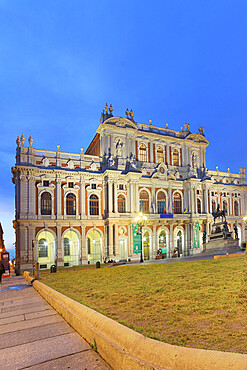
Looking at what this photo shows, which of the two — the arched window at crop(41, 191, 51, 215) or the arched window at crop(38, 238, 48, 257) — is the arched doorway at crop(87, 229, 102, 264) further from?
the arched window at crop(41, 191, 51, 215)

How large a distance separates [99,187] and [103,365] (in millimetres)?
35871

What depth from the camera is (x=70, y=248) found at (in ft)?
124

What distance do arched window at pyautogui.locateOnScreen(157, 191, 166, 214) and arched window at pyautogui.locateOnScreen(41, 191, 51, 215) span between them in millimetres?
17060

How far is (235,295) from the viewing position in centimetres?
573

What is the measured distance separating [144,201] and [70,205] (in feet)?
37.8

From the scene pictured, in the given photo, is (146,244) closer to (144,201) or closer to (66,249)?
(144,201)

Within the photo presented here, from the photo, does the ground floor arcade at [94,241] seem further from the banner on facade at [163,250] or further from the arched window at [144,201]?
the arched window at [144,201]

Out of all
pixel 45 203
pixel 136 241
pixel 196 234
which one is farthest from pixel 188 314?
pixel 196 234

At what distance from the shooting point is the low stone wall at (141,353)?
232 centimetres

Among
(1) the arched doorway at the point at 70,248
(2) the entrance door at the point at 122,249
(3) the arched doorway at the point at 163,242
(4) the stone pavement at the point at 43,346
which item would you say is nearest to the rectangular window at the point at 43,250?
(1) the arched doorway at the point at 70,248

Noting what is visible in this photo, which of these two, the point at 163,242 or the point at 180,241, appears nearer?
the point at 163,242

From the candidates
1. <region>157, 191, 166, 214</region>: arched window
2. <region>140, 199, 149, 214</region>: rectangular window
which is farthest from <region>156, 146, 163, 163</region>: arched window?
<region>140, 199, 149, 214</region>: rectangular window

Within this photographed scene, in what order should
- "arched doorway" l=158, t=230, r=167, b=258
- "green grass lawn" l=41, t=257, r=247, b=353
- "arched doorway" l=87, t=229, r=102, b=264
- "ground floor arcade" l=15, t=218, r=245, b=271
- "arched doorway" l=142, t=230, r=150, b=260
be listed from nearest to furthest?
"green grass lawn" l=41, t=257, r=247, b=353 → "ground floor arcade" l=15, t=218, r=245, b=271 → "arched doorway" l=87, t=229, r=102, b=264 → "arched doorway" l=142, t=230, r=150, b=260 → "arched doorway" l=158, t=230, r=167, b=258

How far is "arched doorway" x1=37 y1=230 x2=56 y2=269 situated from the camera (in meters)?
35.8
